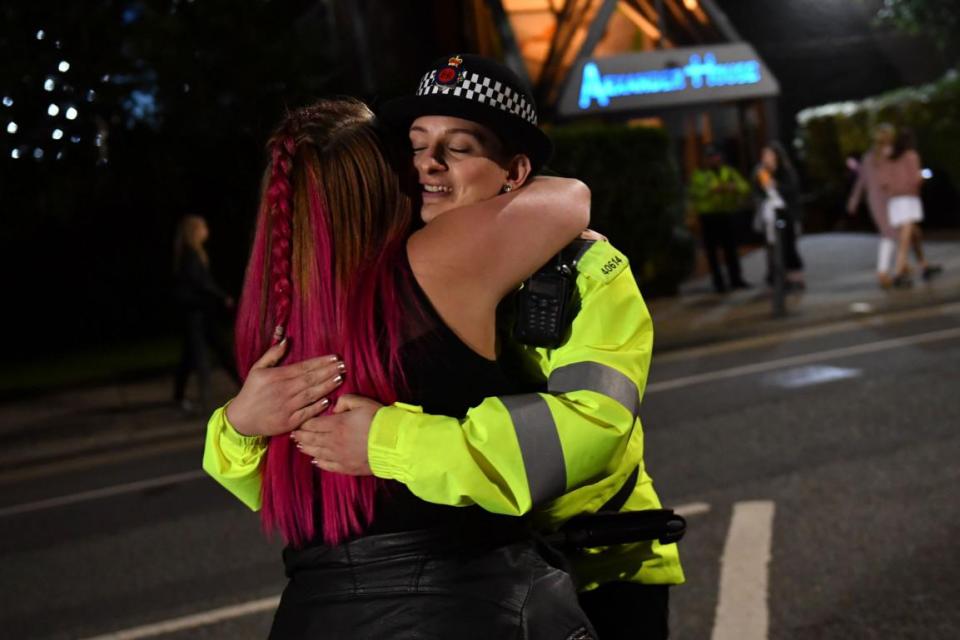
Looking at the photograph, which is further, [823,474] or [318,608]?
[823,474]

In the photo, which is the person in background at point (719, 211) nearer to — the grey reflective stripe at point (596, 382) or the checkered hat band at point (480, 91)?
the checkered hat band at point (480, 91)

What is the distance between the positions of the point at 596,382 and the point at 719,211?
45.7 ft

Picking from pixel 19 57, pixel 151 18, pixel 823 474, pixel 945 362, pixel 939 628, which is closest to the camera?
pixel 939 628

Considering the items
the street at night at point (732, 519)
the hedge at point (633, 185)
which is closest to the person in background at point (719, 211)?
the hedge at point (633, 185)

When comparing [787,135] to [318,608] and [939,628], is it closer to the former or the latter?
[939,628]

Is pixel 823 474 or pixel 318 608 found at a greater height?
pixel 318 608

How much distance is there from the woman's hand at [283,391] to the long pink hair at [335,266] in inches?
0.8

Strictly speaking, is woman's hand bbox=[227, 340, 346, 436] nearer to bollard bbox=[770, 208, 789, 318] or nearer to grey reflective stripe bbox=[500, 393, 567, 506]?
grey reflective stripe bbox=[500, 393, 567, 506]

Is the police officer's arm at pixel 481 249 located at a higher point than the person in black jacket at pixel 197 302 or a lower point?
higher

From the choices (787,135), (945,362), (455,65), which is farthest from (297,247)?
(787,135)

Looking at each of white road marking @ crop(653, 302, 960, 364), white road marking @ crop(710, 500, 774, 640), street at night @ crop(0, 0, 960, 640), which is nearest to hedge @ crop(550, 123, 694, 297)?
street at night @ crop(0, 0, 960, 640)

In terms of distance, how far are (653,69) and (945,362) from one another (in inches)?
515

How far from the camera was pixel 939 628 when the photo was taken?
4160mm

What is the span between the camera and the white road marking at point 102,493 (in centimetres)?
799
